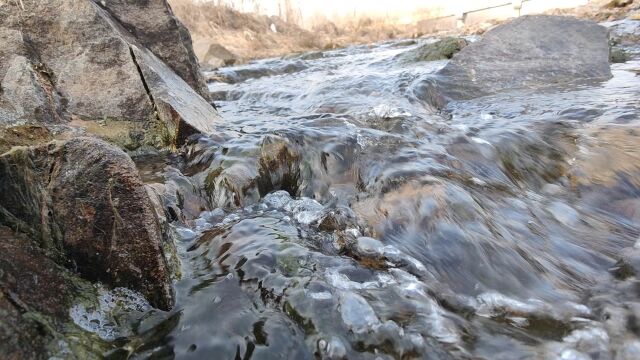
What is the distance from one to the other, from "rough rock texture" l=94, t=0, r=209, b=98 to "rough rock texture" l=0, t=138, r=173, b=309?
310 cm

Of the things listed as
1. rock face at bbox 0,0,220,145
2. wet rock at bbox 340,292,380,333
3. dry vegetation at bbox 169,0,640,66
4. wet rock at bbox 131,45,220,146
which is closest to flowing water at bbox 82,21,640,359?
wet rock at bbox 340,292,380,333

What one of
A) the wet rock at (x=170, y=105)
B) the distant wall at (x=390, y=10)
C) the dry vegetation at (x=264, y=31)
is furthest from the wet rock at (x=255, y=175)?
the distant wall at (x=390, y=10)

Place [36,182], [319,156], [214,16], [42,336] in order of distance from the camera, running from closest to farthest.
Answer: [42,336] < [36,182] < [319,156] < [214,16]

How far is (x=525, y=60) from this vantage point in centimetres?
564

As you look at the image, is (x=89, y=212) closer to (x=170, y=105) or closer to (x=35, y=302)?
(x=35, y=302)

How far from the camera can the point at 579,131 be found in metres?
3.55

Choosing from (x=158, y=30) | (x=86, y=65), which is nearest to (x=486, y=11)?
(x=158, y=30)

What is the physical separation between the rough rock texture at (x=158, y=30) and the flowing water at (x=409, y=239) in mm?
1045

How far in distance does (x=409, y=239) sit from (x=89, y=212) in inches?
55.3

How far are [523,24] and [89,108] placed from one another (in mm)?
5603

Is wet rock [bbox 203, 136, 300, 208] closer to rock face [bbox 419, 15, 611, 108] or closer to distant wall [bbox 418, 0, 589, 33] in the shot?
rock face [bbox 419, 15, 611, 108]

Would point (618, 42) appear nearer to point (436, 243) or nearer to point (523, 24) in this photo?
point (523, 24)

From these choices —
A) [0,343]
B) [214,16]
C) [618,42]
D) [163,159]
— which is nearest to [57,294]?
[0,343]

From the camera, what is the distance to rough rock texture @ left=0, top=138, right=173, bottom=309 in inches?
58.5
